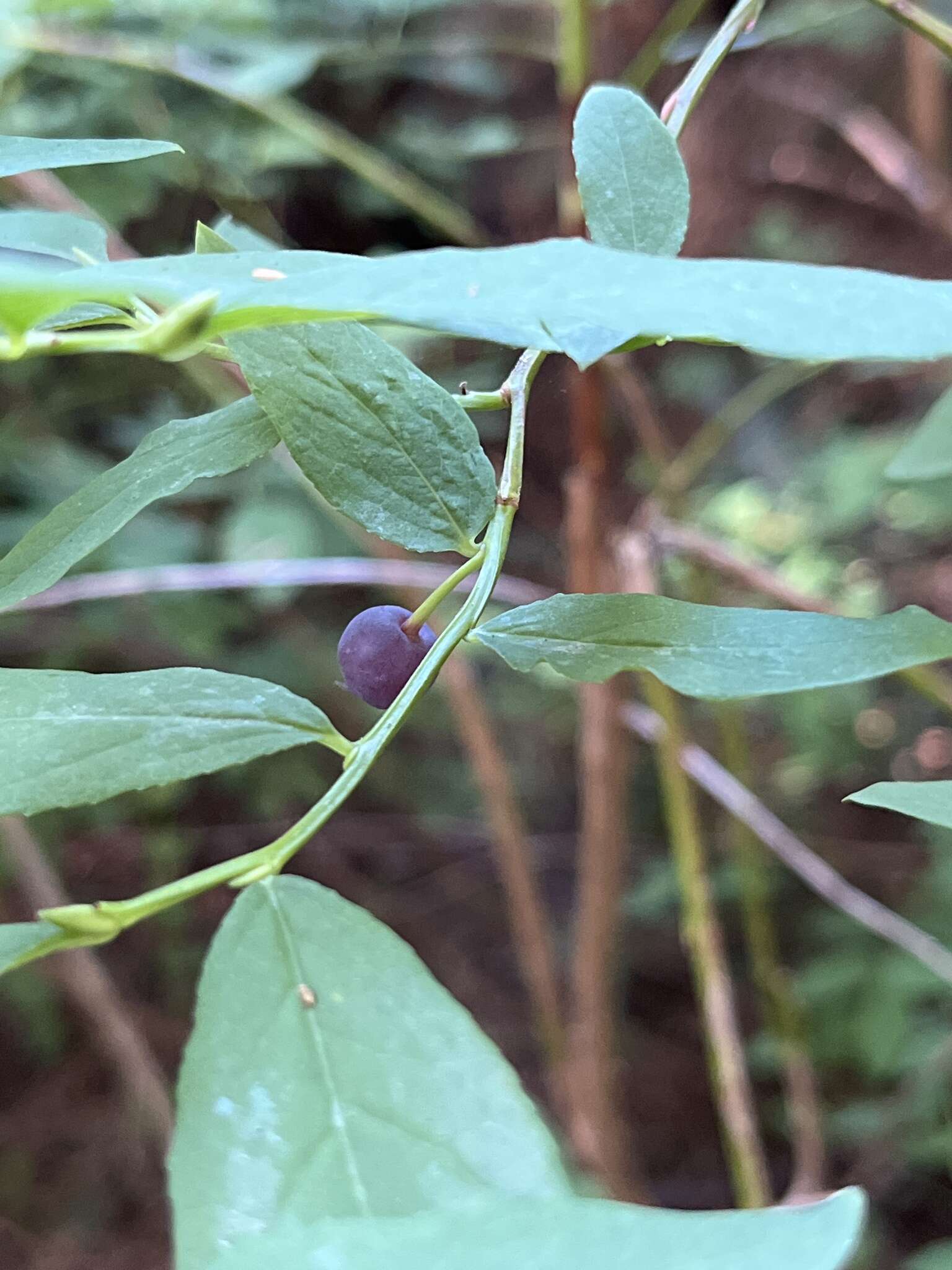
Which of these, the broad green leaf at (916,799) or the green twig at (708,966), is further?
the green twig at (708,966)

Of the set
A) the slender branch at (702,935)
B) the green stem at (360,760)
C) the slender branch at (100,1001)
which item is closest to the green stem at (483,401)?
the green stem at (360,760)

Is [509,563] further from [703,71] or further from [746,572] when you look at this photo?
[703,71]

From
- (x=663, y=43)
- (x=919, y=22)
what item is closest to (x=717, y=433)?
(x=663, y=43)

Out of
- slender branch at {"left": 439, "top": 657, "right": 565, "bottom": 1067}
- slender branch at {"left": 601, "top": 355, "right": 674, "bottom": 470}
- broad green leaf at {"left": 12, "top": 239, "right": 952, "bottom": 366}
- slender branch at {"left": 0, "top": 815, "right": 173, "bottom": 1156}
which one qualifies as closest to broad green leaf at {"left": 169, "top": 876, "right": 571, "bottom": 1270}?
broad green leaf at {"left": 12, "top": 239, "right": 952, "bottom": 366}

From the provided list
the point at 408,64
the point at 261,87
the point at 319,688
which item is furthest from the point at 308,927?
the point at 408,64

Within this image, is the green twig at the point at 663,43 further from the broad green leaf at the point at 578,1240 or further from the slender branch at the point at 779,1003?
the broad green leaf at the point at 578,1240

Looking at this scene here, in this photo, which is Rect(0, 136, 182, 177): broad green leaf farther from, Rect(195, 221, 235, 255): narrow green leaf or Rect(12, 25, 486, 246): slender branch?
Rect(12, 25, 486, 246): slender branch
